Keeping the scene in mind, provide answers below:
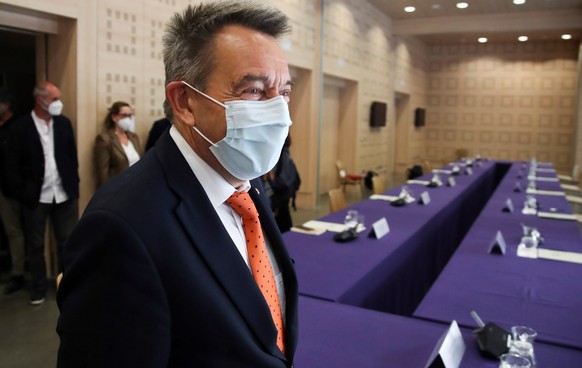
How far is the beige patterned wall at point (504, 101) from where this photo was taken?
1574 centimetres

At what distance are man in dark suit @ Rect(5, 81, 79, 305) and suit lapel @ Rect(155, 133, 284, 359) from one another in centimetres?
350

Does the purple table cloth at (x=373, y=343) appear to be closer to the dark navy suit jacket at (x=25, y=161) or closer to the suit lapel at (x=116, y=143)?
the dark navy suit jacket at (x=25, y=161)

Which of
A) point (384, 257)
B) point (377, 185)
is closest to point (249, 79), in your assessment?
point (384, 257)

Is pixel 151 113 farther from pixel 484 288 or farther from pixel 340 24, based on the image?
pixel 340 24

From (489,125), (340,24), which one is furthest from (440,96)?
(340,24)

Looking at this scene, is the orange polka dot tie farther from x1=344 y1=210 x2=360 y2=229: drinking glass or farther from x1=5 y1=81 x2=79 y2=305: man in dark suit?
x1=5 y1=81 x2=79 y2=305: man in dark suit

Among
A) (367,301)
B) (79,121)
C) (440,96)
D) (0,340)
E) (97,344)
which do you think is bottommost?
(0,340)

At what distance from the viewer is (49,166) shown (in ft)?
13.5

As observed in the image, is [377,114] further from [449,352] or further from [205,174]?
[205,174]

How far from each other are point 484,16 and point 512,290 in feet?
39.5

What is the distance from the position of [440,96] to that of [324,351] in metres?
16.8

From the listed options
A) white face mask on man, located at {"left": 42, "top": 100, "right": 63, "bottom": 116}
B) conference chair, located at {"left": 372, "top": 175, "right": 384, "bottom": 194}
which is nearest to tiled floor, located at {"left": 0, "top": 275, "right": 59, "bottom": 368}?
white face mask on man, located at {"left": 42, "top": 100, "right": 63, "bottom": 116}

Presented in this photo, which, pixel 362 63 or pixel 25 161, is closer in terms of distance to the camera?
pixel 25 161

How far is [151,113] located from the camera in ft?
17.5
